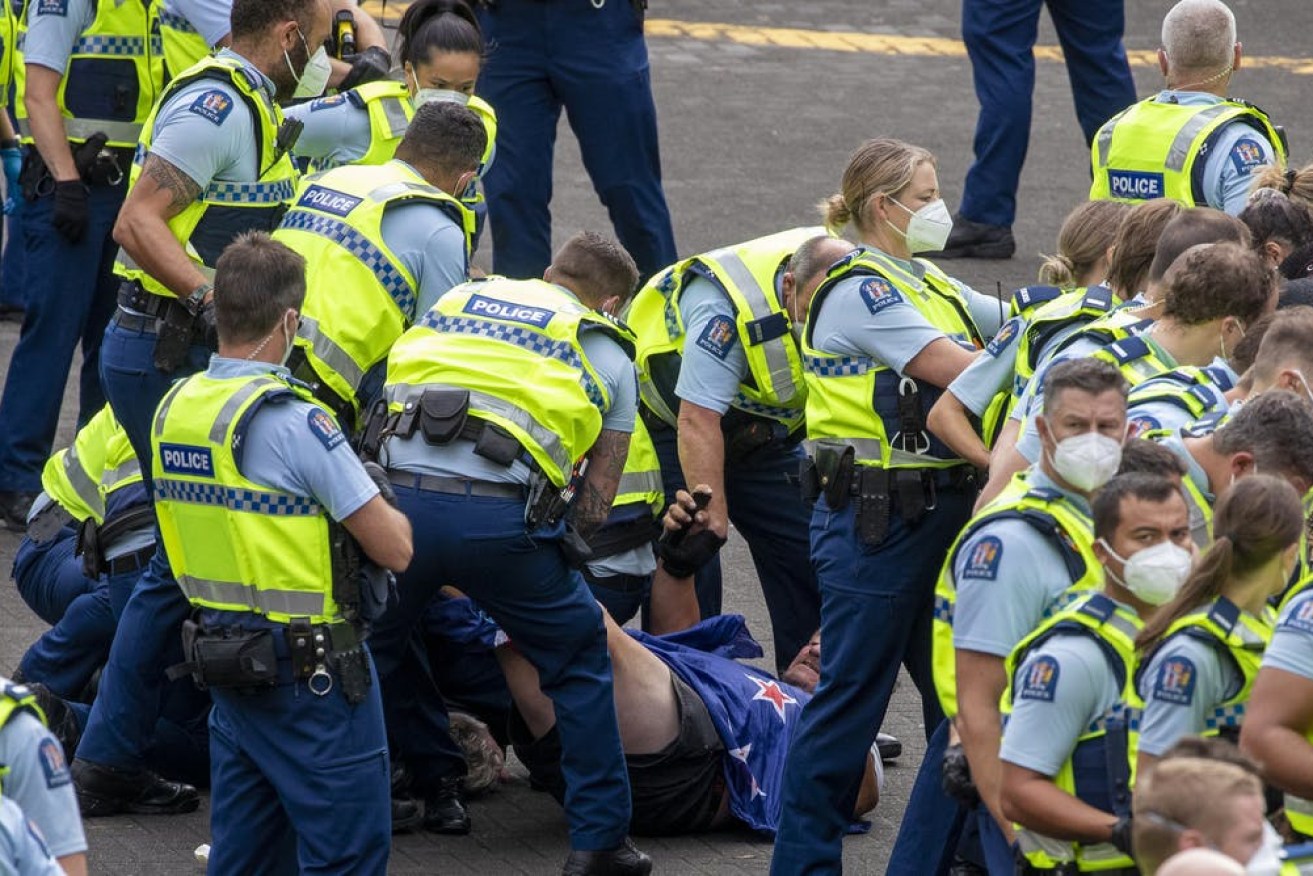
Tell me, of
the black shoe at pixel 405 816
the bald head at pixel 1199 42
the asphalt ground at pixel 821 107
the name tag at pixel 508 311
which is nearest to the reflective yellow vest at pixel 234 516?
the name tag at pixel 508 311

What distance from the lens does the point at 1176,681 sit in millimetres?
4133

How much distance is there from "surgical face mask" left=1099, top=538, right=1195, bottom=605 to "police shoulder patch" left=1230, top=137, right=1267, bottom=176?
329 centimetres

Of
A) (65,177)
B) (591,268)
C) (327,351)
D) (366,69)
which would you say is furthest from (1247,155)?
(65,177)

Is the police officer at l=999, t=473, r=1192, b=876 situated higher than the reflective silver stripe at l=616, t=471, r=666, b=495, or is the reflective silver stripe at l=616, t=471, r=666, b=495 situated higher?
the police officer at l=999, t=473, r=1192, b=876

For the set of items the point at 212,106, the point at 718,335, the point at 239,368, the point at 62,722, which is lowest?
the point at 62,722

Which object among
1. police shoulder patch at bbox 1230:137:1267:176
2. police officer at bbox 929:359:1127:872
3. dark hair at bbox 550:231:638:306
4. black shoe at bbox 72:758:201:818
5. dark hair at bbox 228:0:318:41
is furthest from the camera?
police shoulder patch at bbox 1230:137:1267:176

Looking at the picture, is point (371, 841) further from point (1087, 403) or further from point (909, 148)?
point (909, 148)

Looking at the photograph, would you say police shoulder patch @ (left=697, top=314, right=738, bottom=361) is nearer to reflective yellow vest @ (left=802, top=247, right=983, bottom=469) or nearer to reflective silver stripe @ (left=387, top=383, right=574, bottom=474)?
reflective yellow vest @ (left=802, top=247, right=983, bottom=469)

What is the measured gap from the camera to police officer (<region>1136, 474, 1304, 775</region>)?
13.6 ft

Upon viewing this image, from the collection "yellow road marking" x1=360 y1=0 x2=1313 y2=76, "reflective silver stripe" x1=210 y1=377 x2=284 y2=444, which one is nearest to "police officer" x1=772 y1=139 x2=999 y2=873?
"reflective silver stripe" x1=210 y1=377 x2=284 y2=444

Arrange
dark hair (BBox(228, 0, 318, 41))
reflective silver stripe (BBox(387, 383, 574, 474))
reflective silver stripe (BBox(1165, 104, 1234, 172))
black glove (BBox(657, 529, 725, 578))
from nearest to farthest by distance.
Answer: reflective silver stripe (BBox(387, 383, 574, 474)) < dark hair (BBox(228, 0, 318, 41)) < black glove (BBox(657, 529, 725, 578)) < reflective silver stripe (BBox(1165, 104, 1234, 172))

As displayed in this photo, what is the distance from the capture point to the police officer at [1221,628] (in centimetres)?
414

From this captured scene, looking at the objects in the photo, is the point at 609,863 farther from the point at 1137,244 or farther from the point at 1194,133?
the point at 1194,133

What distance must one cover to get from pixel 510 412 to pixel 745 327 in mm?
1093
